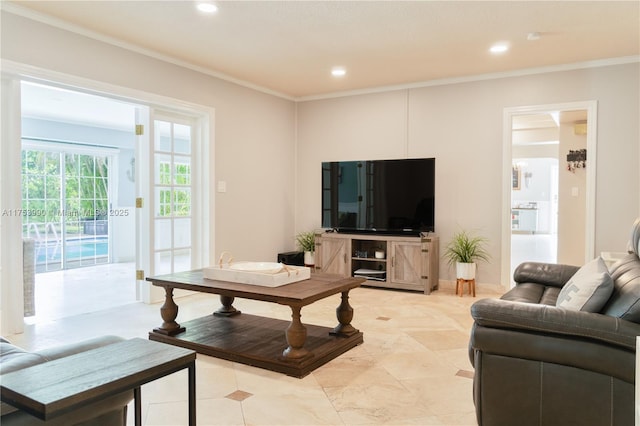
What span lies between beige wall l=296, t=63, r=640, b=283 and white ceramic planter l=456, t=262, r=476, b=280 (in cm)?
41

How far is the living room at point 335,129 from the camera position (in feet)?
12.8

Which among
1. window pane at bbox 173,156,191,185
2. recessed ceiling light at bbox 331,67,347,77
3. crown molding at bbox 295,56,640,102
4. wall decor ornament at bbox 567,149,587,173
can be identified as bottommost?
window pane at bbox 173,156,191,185

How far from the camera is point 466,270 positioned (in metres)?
4.99

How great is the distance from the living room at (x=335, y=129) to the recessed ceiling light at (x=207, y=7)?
1.18 m

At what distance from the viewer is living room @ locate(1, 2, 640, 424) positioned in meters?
3.91

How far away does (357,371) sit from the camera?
2846mm

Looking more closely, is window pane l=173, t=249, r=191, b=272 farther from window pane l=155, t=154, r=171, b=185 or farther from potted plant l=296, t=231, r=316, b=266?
potted plant l=296, t=231, r=316, b=266

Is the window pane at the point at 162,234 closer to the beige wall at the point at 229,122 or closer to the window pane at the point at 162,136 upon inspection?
the beige wall at the point at 229,122

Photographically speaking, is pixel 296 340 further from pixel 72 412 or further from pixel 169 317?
pixel 72 412

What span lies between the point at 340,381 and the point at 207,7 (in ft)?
9.10

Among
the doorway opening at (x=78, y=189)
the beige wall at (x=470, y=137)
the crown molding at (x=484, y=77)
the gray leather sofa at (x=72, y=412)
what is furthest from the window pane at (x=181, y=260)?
the gray leather sofa at (x=72, y=412)

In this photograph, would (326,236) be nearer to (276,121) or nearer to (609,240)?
(276,121)

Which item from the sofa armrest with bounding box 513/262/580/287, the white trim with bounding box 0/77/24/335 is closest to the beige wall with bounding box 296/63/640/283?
the sofa armrest with bounding box 513/262/580/287

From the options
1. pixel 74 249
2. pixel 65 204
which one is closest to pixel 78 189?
pixel 65 204
